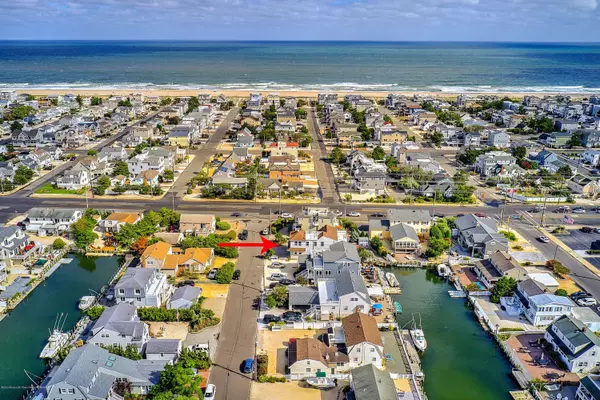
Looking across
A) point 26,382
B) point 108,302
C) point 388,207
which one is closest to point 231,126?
point 388,207

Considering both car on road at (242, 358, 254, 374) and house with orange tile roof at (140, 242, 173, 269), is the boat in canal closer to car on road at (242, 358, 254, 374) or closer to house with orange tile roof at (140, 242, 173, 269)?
car on road at (242, 358, 254, 374)

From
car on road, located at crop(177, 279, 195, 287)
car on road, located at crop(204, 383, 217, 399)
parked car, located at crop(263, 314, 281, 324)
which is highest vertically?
car on road, located at crop(177, 279, 195, 287)

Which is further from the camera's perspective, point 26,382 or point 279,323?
point 279,323

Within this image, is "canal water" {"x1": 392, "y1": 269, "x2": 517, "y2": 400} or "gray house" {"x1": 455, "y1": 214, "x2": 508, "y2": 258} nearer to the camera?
"canal water" {"x1": 392, "y1": 269, "x2": 517, "y2": 400}

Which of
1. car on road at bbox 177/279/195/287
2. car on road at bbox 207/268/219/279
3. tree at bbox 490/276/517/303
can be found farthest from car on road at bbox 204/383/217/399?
tree at bbox 490/276/517/303

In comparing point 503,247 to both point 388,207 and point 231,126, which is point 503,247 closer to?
point 388,207

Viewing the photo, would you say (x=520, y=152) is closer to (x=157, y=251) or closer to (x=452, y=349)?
(x=452, y=349)

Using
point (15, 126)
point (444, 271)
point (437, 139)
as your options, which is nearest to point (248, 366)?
point (444, 271)
